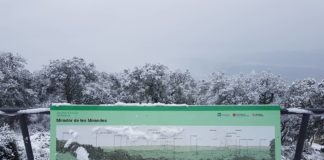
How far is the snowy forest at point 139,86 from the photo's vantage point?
1491 centimetres

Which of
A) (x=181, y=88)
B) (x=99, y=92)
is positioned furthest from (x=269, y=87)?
(x=99, y=92)

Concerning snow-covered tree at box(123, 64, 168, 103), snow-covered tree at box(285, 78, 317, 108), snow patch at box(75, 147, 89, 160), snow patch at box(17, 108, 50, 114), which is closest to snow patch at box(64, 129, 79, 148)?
snow patch at box(75, 147, 89, 160)

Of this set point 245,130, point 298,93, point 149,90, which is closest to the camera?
point 245,130

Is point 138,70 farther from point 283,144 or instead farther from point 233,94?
point 283,144

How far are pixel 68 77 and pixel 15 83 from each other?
234cm

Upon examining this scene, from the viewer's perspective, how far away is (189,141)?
9.68 feet

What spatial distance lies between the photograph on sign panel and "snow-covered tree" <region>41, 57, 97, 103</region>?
15.8 meters

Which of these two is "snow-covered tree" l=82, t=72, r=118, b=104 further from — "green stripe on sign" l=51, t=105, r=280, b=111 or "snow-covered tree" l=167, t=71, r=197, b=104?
"green stripe on sign" l=51, t=105, r=280, b=111

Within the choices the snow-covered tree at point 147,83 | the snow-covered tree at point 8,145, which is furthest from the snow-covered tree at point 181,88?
the snow-covered tree at point 8,145

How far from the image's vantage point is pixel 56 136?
301 centimetres

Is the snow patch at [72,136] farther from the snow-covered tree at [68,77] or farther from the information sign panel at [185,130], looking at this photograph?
the snow-covered tree at [68,77]

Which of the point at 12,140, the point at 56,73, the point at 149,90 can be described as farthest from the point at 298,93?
the point at 12,140

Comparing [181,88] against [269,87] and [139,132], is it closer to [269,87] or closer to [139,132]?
[269,87]

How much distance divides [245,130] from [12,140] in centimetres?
159
